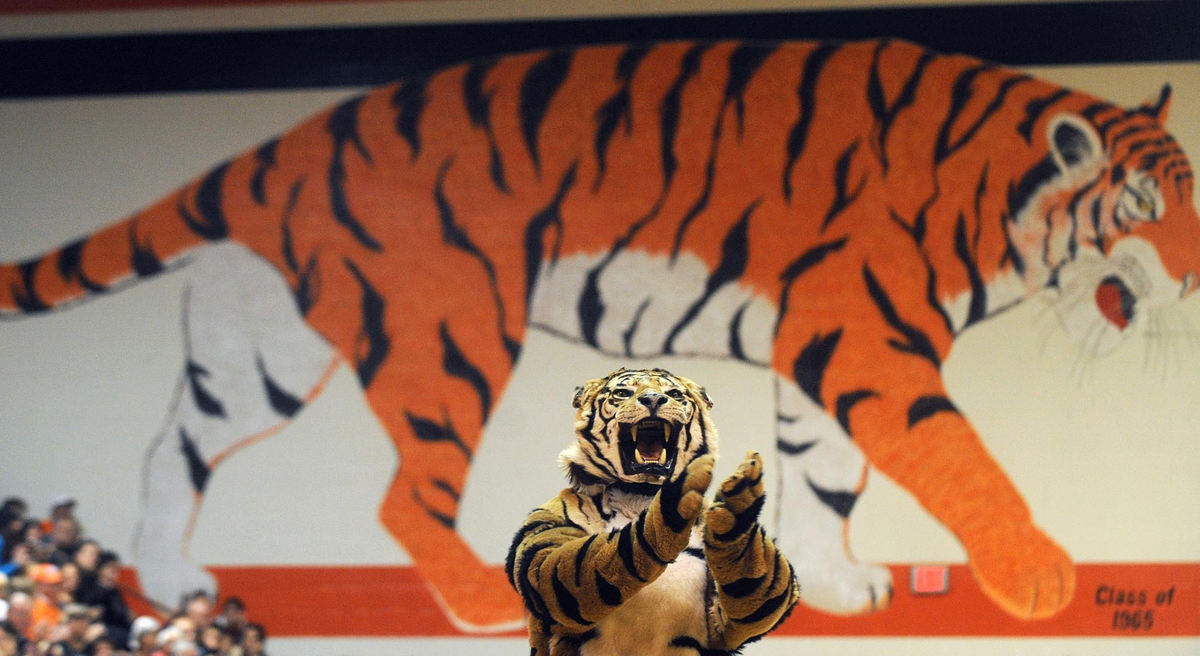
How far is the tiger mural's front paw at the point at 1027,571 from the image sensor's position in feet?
20.1

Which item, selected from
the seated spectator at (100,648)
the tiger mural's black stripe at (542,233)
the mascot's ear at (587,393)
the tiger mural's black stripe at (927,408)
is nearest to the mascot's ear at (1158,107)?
the tiger mural's black stripe at (927,408)

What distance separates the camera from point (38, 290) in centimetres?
652

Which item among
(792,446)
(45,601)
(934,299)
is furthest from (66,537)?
(934,299)

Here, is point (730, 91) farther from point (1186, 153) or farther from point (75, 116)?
point (75, 116)

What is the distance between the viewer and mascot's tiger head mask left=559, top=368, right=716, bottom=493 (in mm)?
2049

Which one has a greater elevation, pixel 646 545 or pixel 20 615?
pixel 646 545

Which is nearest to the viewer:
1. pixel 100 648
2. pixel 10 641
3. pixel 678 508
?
pixel 678 508

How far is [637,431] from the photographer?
6.82 ft

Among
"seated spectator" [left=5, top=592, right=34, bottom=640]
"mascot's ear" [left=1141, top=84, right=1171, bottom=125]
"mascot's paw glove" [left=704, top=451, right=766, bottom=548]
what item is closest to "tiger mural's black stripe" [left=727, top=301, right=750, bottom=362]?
"mascot's ear" [left=1141, top=84, right=1171, bottom=125]

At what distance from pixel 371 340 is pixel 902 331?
8.13 ft

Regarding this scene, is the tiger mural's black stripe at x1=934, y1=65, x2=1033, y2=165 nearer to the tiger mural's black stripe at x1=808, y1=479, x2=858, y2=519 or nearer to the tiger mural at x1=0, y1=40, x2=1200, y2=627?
the tiger mural at x1=0, y1=40, x2=1200, y2=627

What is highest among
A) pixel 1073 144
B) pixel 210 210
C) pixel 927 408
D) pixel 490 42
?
pixel 490 42

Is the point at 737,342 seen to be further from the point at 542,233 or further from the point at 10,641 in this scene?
the point at 10,641

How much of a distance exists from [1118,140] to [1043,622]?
225 cm
